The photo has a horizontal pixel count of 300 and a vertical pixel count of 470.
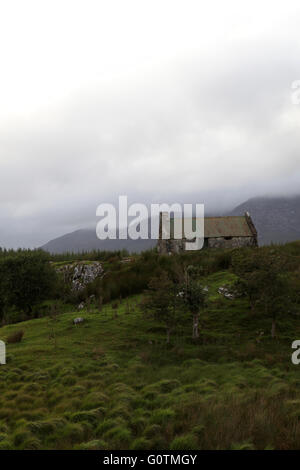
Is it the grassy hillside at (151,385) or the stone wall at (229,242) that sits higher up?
the stone wall at (229,242)

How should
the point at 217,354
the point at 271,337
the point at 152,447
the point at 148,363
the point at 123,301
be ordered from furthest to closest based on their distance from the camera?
1. the point at 123,301
2. the point at 271,337
3. the point at 217,354
4. the point at 148,363
5. the point at 152,447

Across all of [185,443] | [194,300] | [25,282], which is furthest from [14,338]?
[185,443]

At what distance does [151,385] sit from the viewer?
15891 millimetres

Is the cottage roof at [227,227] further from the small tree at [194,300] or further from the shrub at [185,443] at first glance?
the shrub at [185,443]

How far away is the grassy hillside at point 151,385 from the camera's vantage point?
10656mm

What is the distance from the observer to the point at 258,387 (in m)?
15.7

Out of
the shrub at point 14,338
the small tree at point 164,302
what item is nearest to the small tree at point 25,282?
the shrub at point 14,338

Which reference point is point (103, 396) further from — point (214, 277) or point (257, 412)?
point (214, 277)

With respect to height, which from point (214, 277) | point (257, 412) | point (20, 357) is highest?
point (214, 277)

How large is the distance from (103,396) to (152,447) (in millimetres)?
4890

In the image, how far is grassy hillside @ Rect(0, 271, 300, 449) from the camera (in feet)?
35.0

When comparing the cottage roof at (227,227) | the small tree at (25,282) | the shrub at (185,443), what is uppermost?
the cottage roof at (227,227)

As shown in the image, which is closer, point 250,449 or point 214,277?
point 250,449

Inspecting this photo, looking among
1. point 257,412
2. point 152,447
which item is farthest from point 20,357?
point 257,412
